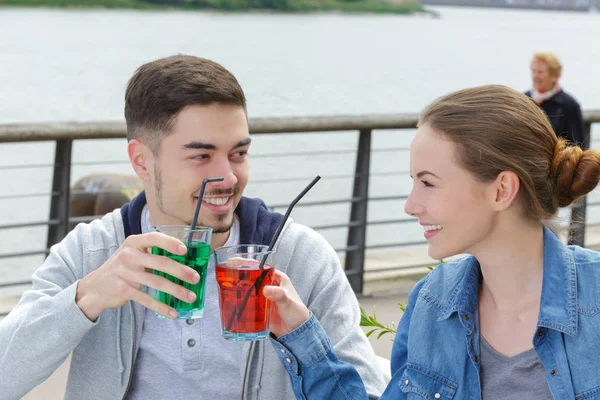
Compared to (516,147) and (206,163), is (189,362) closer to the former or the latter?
(206,163)

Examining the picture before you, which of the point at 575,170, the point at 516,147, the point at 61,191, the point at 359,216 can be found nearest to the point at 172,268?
the point at 516,147

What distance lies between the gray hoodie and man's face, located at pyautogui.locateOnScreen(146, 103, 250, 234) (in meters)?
0.15

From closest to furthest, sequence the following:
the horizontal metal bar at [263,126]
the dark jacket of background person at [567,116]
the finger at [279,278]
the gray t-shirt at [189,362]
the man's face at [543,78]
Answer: the finger at [279,278] → the gray t-shirt at [189,362] → the horizontal metal bar at [263,126] → the dark jacket of background person at [567,116] → the man's face at [543,78]

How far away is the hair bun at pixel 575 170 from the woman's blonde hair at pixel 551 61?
12.7 feet

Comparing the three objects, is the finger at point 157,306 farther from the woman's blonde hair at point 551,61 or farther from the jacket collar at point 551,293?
the woman's blonde hair at point 551,61

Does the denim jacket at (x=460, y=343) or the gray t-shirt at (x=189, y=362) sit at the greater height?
the denim jacket at (x=460, y=343)

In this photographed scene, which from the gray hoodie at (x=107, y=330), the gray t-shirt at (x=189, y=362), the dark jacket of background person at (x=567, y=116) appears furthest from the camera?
the dark jacket of background person at (x=567, y=116)

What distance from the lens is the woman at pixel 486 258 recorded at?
1482 mm

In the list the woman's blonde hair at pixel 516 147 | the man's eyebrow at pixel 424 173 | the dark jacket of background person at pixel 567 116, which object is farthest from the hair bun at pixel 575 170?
the dark jacket of background person at pixel 567 116

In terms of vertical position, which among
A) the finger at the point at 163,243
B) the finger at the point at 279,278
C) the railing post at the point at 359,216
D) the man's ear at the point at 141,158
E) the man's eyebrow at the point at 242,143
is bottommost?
the railing post at the point at 359,216

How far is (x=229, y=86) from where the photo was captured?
172 centimetres

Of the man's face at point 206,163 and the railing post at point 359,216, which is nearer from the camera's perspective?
the man's face at point 206,163

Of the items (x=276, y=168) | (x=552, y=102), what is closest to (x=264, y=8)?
(x=276, y=168)

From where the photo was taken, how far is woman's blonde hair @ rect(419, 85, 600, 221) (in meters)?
1.49
